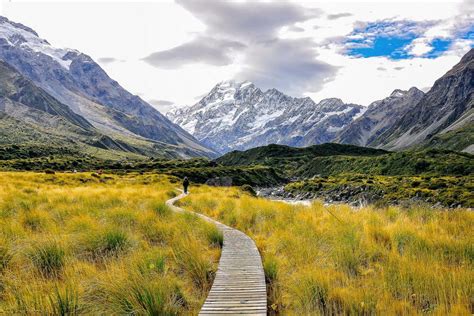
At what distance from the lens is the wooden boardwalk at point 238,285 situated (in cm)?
667

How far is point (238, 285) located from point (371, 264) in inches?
133

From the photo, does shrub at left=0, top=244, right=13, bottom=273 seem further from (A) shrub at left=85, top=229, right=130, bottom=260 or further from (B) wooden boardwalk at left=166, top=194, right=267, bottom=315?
(B) wooden boardwalk at left=166, top=194, right=267, bottom=315

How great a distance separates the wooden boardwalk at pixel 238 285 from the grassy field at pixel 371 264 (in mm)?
349

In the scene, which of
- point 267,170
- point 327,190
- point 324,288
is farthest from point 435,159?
point 324,288

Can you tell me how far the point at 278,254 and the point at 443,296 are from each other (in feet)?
15.3

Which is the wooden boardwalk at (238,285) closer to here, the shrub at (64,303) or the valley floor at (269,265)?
the valley floor at (269,265)

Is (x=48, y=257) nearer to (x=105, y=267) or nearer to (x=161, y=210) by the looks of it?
(x=105, y=267)

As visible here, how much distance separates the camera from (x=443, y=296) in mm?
6547

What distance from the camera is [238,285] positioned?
7.96m

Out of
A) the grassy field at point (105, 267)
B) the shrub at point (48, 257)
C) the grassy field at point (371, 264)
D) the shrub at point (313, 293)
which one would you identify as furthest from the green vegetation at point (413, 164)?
the shrub at point (48, 257)

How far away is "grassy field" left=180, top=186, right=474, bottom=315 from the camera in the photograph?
6523 millimetres

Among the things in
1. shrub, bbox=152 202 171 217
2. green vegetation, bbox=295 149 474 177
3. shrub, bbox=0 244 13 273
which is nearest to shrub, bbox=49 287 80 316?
shrub, bbox=0 244 13 273

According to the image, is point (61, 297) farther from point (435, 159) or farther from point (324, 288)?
point (435, 159)

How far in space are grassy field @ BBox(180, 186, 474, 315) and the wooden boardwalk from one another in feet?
1.14
